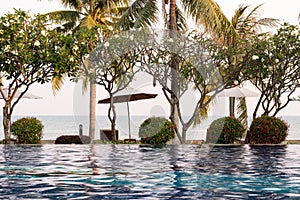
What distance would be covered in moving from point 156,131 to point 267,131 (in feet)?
14.8

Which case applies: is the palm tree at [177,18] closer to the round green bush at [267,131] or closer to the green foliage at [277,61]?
the green foliage at [277,61]

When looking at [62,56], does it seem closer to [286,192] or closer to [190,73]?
[190,73]

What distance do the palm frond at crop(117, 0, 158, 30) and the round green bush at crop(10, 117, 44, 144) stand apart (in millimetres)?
6250

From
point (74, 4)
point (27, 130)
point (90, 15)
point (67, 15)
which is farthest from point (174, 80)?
point (74, 4)

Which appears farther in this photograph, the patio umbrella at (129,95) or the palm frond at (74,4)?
the palm frond at (74,4)

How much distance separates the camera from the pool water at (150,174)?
31.9 feet

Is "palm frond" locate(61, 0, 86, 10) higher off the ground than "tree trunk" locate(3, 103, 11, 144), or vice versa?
"palm frond" locate(61, 0, 86, 10)

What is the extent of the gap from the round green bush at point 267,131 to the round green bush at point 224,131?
61 cm

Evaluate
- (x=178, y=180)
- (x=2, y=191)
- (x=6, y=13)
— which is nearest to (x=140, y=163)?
(x=178, y=180)

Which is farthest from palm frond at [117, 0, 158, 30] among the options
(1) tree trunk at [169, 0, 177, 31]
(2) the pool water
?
(2) the pool water

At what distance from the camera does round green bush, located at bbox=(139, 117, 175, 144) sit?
23297 mm

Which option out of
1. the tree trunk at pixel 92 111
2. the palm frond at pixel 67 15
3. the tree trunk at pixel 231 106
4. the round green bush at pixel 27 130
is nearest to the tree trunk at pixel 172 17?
the tree trunk at pixel 231 106

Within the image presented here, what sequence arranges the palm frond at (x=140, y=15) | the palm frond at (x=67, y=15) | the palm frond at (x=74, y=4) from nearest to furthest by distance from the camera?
1. the palm frond at (x=140, y=15)
2. the palm frond at (x=67, y=15)
3. the palm frond at (x=74, y=4)

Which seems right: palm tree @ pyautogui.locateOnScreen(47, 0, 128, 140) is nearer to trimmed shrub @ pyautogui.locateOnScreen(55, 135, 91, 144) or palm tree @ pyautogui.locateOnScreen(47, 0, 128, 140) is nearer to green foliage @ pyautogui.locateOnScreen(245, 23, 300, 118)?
trimmed shrub @ pyautogui.locateOnScreen(55, 135, 91, 144)
